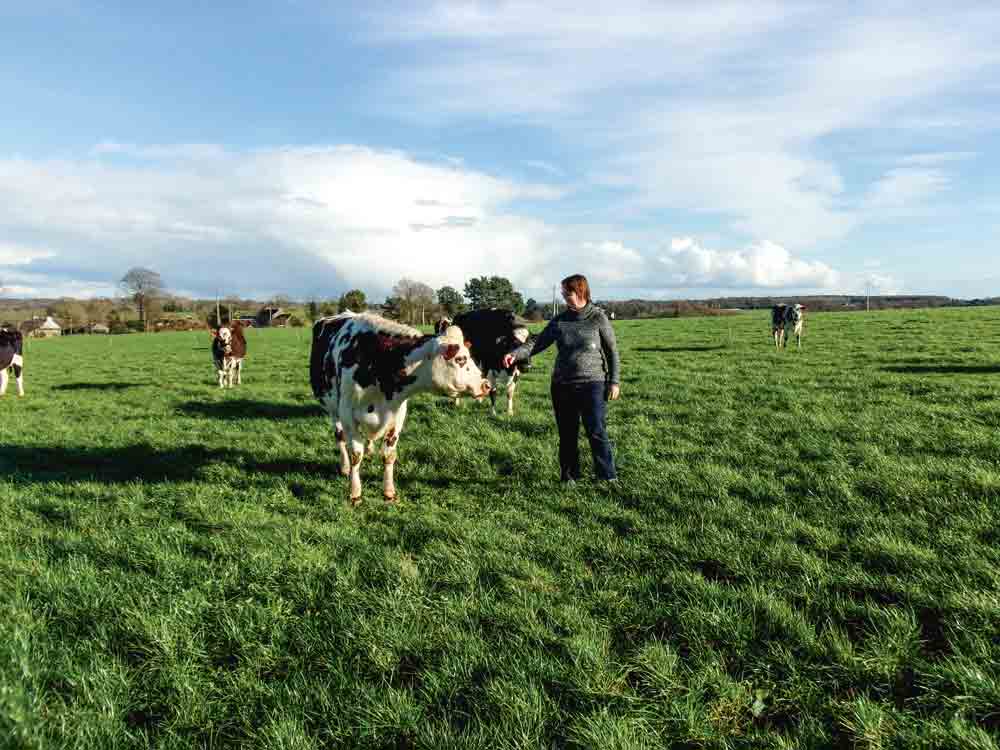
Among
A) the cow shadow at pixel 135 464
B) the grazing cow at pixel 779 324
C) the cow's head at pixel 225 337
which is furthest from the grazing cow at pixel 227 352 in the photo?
the grazing cow at pixel 779 324

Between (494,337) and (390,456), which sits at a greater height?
(494,337)

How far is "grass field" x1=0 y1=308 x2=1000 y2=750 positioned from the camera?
10.2ft

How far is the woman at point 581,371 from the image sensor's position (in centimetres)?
696

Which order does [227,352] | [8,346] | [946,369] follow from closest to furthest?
[946,369] < [8,346] < [227,352]

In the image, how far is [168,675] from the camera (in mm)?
3482

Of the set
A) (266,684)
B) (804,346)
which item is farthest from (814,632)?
(804,346)

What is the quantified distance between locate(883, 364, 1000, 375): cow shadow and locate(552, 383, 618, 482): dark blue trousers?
11.8 m

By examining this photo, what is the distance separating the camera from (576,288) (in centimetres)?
696

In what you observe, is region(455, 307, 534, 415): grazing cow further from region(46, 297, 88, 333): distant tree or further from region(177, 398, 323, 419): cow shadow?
region(46, 297, 88, 333): distant tree

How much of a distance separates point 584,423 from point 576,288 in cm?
159

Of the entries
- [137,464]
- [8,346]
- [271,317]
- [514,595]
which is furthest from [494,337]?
[271,317]

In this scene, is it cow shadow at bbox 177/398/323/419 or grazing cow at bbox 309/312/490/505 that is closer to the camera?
grazing cow at bbox 309/312/490/505

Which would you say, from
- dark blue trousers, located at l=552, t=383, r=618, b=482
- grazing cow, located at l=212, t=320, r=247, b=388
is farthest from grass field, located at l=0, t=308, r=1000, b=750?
grazing cow, located at l=212, t=320, r=247, b=388

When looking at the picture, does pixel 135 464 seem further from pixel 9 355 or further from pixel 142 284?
pixel 142 284
